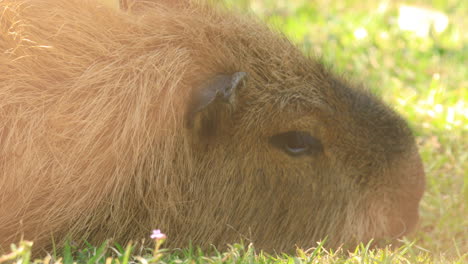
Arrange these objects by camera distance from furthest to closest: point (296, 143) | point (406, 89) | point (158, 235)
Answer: point (406, 89), point (296, 143), point (158, 235)

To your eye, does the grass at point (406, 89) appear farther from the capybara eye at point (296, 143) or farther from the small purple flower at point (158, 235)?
the capybara eye at point (296, 143)

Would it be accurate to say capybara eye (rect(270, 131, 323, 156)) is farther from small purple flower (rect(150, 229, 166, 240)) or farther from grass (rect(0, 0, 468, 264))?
small purple flower (rect(150, 229, 166, 240))

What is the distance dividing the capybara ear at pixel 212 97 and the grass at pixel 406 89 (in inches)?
27.0

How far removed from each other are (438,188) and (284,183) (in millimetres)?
1805

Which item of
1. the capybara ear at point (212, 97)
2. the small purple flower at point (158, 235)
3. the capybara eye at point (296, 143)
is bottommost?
the small purple flower at point (158, 235)

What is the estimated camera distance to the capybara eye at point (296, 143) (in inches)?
156

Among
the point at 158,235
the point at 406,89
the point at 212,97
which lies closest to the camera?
the point at 158,235

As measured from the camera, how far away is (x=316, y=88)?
4.09m

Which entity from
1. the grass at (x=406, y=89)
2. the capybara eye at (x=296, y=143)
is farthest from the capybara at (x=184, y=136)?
the grass at (x=406, y=89)

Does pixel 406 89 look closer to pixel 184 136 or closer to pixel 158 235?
pixel 184 136

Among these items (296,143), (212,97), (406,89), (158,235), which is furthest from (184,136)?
(406,89)

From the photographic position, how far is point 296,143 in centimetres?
400

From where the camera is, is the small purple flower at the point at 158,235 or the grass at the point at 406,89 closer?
the small purple flower at the point at 158,235

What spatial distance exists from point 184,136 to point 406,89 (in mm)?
3618
